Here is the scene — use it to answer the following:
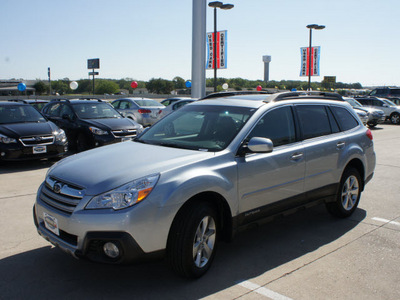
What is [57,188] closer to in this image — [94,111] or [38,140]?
[38,140]

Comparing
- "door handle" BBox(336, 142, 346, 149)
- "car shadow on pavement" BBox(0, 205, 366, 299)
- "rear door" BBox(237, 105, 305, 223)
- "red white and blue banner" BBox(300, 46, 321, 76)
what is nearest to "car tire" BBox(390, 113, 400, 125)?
"red white and blue banner" BBox(300, 46, 321, 76)

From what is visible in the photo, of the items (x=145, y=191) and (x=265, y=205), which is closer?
(x=145, y=191)

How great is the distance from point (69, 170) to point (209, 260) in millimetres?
1573

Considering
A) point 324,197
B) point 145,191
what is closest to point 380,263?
point 324,197

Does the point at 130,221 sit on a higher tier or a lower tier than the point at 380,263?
higher

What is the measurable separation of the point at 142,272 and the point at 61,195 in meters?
1.06

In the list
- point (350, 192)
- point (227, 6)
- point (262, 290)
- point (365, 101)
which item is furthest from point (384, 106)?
point (262, 290)

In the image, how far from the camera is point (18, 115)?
1009cm

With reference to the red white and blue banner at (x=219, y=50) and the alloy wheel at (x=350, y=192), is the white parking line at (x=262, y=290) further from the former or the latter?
the red white and blue banner at (x=219, y=50)

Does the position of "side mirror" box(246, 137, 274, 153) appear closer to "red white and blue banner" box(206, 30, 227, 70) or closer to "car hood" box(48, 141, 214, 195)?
"car hood" box(48, 141, 214, 195)

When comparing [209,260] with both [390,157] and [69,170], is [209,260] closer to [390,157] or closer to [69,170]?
[69,170]

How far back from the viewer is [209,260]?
12.4 ft

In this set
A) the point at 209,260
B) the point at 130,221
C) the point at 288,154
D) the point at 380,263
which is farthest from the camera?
the point at 288,154

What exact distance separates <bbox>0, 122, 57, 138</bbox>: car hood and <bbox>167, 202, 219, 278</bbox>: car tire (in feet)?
22.1
